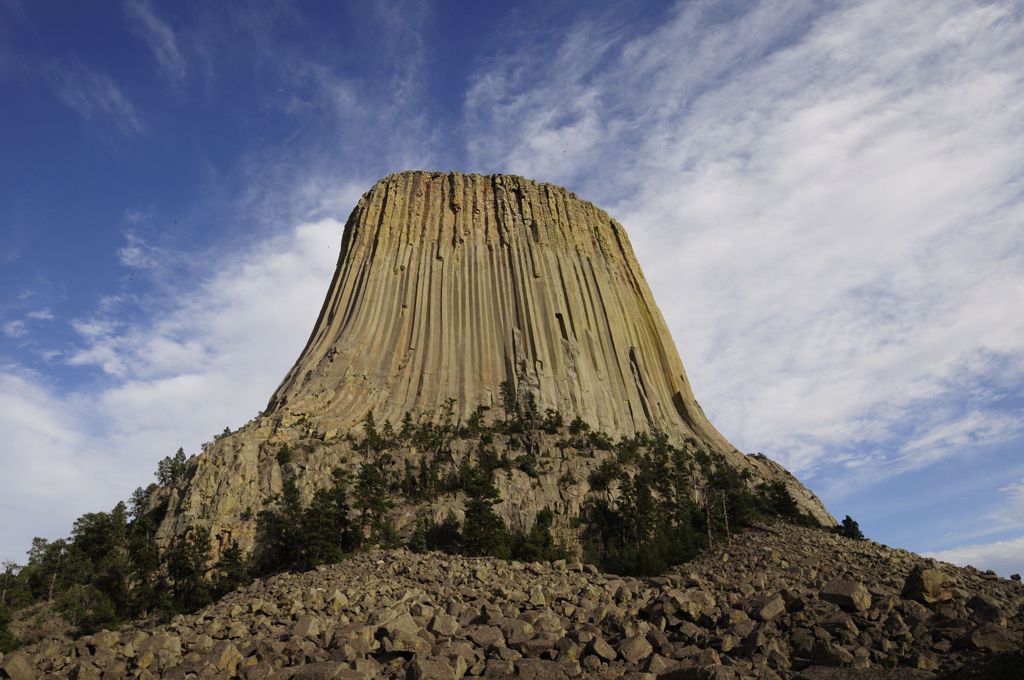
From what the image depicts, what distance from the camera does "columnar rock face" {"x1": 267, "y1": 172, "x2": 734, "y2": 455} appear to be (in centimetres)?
4931

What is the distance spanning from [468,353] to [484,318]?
11.6ft

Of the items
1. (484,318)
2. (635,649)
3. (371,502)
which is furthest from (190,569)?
(484,318)

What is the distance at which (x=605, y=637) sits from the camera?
12.4 m

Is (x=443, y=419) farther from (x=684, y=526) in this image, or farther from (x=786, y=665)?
(x=786, y=665)

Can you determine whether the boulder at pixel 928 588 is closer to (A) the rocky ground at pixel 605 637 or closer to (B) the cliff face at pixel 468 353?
(A) the rocky ground at pixel 605 637

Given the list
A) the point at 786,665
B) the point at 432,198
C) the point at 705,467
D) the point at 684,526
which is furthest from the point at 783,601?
the point at 432,198

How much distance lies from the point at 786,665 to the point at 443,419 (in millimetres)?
38287

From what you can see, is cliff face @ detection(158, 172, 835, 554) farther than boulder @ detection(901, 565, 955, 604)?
Yes

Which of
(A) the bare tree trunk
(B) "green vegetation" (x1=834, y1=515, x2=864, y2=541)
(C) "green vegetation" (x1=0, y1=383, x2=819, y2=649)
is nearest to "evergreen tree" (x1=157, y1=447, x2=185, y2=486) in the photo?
(C) "green vegetation" (x1=0, y1=383, x2=819, y2=649)

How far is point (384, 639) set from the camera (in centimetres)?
1259

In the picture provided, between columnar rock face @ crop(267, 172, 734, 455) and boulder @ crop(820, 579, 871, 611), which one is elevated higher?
columnar rock face @ crop(267, 172, 734, 455)

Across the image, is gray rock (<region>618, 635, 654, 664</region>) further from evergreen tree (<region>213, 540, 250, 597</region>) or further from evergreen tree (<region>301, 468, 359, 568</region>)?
evergreen tree (<region>213, 540, 250, 597</region>)

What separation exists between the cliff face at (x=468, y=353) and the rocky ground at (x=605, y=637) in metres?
19.3

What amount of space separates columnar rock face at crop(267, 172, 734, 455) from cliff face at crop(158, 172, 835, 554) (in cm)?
13
